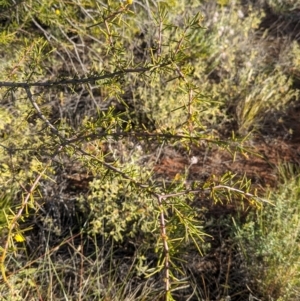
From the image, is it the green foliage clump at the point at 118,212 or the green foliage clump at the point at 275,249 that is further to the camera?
the green foliage clump at the point at 118,212

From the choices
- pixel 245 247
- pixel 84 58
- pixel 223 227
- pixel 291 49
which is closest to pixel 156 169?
pixel 223 227

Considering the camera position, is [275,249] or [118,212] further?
[118,212]

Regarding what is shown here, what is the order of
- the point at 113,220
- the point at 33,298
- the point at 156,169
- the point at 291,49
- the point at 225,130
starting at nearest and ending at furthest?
the point at 33,298 < the point at 113,220 < the point at 156,169 < the point at 225,130 < the point at 291,49

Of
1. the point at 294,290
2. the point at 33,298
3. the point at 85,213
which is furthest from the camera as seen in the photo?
the point at 85,213

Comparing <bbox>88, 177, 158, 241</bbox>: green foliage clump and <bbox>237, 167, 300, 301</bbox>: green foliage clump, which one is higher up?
<bbox>237, 167, 300, 301</bbox>: green foliage clump

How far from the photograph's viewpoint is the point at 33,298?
1.89 meters

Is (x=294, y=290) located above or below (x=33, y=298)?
above

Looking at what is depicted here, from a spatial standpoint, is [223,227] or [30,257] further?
[223,227]

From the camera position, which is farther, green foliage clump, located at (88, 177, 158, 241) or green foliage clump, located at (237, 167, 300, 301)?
green foliage clump, located at (88, 177, 158, 241)

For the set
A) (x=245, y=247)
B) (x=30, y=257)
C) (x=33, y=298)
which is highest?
(x=245, y=247)

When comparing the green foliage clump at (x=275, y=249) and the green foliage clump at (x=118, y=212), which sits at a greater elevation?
the green foliage clump at (x=275, y=249)

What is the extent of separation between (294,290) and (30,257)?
1.27 meters

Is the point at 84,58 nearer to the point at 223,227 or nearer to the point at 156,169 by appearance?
the point at 156,169

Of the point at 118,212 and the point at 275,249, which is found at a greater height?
the point at 275,249
